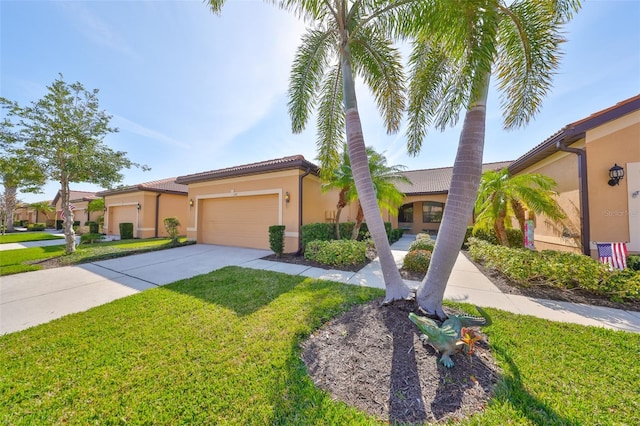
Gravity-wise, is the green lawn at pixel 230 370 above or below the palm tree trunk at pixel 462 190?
below

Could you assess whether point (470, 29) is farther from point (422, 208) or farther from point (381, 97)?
point (422, 208)

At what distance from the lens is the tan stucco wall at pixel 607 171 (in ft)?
18.8

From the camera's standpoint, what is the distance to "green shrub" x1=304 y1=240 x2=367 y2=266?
7270 mm

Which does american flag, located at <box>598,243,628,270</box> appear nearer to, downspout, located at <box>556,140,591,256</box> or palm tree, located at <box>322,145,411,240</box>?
downspout, located at <box>556,140,591,256</box>

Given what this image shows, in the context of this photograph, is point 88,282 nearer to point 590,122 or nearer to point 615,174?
point 590,122

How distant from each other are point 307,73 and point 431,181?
16.1 m

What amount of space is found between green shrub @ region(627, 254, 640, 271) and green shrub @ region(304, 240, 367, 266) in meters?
6.40

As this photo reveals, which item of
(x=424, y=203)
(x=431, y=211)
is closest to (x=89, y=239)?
(x=424, y=203)

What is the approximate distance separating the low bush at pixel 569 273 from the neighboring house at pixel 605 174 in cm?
163

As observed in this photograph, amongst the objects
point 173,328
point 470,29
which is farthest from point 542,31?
point 173,328

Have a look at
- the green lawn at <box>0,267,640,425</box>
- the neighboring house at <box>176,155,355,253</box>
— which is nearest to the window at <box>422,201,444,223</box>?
the neighboring house at <box>176,155,355,253</box>

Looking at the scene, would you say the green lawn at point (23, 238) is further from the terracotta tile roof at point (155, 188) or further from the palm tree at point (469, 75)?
the palm tree at point (469, 75)

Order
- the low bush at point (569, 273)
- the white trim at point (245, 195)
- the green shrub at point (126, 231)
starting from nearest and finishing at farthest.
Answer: the low bush at point (569, 273)
the white trim at point (245, 195)
the green shrub at point (126, 231)

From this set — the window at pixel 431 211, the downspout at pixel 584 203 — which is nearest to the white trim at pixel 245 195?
the downspout at pixel 584 203
